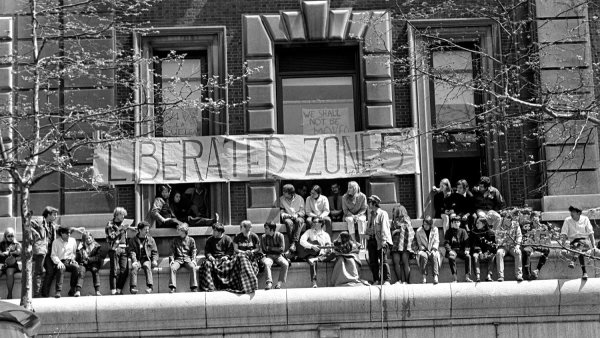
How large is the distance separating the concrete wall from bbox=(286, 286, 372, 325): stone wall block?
0.02 meters

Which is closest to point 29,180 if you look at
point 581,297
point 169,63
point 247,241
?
point 247,241

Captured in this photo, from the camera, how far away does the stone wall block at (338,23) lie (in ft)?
75.0

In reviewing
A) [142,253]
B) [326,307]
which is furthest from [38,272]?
[326,307]

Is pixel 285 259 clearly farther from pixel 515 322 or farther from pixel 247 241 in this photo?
pixel 515 322

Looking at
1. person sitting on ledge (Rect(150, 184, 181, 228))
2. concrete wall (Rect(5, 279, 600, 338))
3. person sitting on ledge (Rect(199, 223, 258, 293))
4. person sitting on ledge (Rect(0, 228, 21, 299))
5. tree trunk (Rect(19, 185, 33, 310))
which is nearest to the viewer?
tree trunk (Rect(19, 185, 33, 310))

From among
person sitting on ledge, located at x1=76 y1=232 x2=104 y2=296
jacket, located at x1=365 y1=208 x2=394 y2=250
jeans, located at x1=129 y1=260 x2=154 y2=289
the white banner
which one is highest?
the white banner

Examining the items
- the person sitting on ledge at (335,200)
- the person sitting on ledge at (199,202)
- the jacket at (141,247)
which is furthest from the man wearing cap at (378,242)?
the jacket at (141,247)

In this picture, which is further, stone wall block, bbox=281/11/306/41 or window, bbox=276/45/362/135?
window, bbox=276/45/362/135

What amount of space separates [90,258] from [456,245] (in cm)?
687

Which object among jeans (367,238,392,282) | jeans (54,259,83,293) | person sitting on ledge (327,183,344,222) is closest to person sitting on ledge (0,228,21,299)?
jeans (54,259,83,293)

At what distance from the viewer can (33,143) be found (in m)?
17.3

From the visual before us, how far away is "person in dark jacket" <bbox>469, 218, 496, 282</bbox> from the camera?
66.2 feet

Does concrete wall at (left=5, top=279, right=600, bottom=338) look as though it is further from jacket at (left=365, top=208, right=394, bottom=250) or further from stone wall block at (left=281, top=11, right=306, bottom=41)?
stone wall block at (left=281, top=11, right=306, bottom=41)

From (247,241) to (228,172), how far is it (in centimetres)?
231
